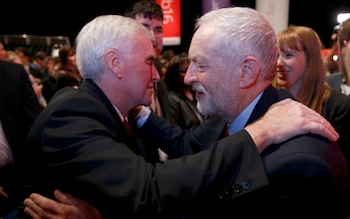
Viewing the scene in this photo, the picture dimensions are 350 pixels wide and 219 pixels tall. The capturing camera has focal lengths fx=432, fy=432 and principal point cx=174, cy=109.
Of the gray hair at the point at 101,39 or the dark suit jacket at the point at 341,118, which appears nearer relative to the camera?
the gray hair at the point at 101,39

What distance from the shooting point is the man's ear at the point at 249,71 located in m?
1.56

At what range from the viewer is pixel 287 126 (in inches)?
52.2

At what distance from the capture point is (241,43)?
1540 millimetres

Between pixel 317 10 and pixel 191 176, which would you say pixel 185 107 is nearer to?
pixel 191 176

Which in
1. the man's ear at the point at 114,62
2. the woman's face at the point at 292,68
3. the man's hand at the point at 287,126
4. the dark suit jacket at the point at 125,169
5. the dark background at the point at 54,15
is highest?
the man's ear at the point at 114,62

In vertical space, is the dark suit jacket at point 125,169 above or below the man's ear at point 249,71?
below

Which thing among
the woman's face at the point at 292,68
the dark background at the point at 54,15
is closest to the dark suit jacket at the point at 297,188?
the woman's face at the point at 292,68

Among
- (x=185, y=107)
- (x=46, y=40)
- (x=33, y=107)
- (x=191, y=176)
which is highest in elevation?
(x=191, y=176)

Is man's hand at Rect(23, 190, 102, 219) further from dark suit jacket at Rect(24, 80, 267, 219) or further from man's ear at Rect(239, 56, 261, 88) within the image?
man's ear at Rect(239, 56, 261, 88)

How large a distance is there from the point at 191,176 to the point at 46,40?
15067mm

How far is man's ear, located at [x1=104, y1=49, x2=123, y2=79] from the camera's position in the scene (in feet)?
5.98

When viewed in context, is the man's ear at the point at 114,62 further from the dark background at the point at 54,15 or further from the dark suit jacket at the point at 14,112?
the dark background at the point at 54,15

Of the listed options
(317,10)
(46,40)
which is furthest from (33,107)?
(317,10)

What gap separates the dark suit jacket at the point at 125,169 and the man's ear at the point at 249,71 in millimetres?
275
